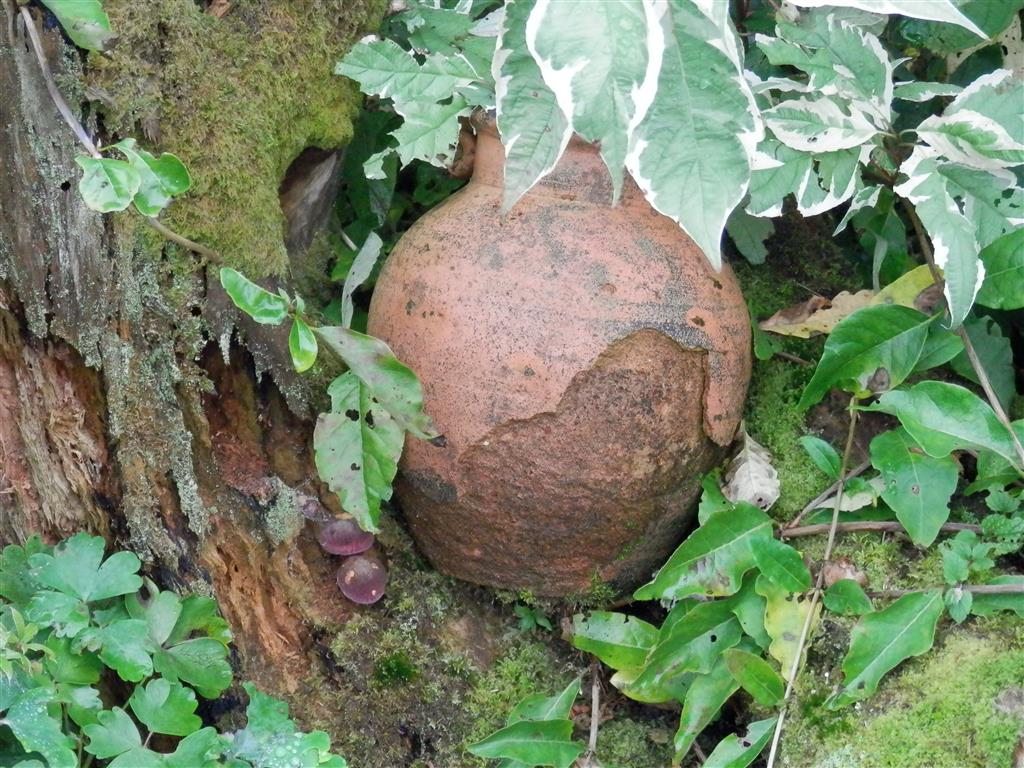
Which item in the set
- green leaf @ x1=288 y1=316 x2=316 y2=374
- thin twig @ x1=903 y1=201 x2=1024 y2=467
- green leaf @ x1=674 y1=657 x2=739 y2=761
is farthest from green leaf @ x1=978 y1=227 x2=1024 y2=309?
green leaf @ x1=288 y1=316 x2=316 y2=374

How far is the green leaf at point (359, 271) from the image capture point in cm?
189

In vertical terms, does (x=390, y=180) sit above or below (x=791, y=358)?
above

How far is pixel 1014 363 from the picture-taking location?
212 centimetres

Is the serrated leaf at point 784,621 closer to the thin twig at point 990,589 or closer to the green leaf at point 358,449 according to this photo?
the thin twig at point 990,589

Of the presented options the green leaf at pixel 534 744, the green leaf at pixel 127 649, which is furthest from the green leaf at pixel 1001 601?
the green leaf at pixel 127 649

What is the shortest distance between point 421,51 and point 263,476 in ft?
2.77

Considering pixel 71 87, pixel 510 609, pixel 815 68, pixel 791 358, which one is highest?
pixel 71 87

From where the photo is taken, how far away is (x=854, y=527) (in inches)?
70.9

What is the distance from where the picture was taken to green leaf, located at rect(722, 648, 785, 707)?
1.62m

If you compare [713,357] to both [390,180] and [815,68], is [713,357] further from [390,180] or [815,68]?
[390,180]

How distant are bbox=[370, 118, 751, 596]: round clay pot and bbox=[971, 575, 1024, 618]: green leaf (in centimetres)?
49

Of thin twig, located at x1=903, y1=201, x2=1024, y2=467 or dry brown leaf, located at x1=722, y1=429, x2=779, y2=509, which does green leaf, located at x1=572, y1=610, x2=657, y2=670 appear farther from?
thin twig, located at x1=903, y1=201, x2=1024, y2=467

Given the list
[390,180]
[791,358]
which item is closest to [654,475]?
[791,358]

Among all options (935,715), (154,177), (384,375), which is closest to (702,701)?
(935,715)
